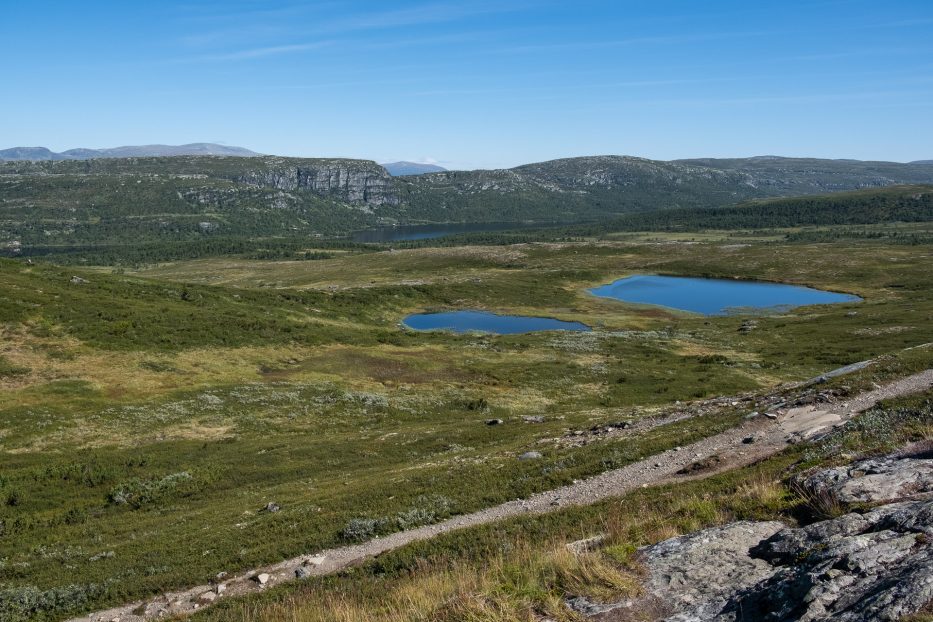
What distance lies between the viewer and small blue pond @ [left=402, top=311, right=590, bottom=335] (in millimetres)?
110000

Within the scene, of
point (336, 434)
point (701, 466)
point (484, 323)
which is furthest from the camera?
point (484, 323)

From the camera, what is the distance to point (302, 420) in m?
47.4

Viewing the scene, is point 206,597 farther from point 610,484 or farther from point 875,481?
point 875,481

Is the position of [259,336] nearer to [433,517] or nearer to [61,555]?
[61,555]

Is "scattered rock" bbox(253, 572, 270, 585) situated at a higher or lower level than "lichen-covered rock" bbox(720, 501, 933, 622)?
lower

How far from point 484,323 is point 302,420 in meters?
71.7

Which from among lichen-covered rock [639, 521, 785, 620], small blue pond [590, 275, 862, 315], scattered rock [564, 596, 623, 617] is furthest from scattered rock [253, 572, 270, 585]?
small blue pond [590, 275, 862, 315]

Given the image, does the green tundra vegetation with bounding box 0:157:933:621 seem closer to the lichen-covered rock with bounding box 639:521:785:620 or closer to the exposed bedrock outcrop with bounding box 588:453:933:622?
the lichen-covered rock with bounding box 639:521:785:620

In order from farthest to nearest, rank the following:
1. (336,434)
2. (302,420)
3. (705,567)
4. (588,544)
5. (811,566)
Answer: (302,420) → (336,434) → (588,544) → (705,567) → (811,566)

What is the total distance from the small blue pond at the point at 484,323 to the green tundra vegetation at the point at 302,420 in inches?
427

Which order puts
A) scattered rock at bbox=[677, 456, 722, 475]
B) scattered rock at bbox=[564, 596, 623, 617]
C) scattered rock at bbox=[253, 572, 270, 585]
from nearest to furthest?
1. scattered rock at bbox=[564, 596, 623, 617]
2. scattered rock at bbox=[253, 572, 270, 585]
3. scattered rock at bbox=[677, 456, 722, 475]

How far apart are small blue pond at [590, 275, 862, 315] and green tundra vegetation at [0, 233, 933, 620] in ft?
82.1

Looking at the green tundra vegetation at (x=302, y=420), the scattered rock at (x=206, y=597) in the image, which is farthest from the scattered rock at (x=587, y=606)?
the scattered rock at (x=206, y=597)

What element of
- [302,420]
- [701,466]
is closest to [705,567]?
[701,466]
